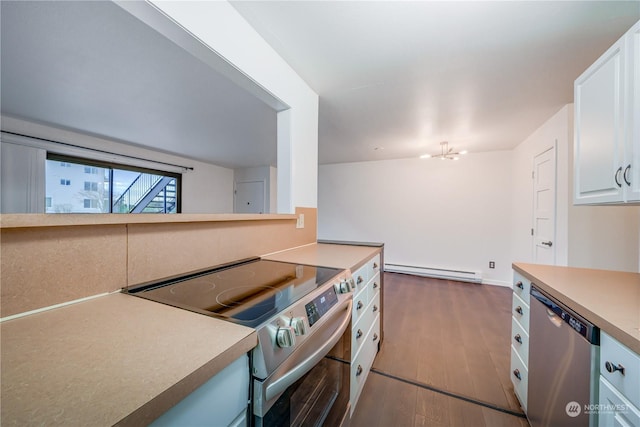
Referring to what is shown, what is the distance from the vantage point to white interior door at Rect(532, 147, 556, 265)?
2.51 m

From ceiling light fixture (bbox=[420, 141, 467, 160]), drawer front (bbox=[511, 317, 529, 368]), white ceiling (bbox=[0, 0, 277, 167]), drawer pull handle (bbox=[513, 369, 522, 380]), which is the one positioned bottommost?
drawer pull handle (bbox=[513, 369, 522, 380])

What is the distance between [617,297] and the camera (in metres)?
0.94

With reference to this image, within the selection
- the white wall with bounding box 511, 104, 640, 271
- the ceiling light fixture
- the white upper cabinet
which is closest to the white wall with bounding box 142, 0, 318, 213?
the white upper cabinet

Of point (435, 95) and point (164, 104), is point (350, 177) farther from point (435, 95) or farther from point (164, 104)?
point (164, 104)

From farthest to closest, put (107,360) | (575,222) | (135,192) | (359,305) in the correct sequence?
(135,192) < (575,222) < (359,305) < (107,360)

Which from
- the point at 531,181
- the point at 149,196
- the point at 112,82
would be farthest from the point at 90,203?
the point at 531,181

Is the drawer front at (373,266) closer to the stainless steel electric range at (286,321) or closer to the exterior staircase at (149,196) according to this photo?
the stainless steel electric range at (286,321)

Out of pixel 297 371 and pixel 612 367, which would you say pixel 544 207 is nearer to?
pixel 612 367

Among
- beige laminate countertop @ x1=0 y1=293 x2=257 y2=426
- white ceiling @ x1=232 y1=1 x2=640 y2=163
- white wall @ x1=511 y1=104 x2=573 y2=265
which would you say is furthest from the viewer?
white wall @ x1=511 y1=104 x2=573 y2=265

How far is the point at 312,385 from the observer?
0.84 m

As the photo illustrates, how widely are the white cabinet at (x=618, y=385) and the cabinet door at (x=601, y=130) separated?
0.77m

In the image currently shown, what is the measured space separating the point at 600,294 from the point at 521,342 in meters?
0.56

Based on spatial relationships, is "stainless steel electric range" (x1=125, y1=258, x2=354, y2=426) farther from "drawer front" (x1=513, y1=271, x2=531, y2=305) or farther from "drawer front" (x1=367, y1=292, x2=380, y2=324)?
"drawer front" (x1=513, y1=271, x2=531, y2=305)

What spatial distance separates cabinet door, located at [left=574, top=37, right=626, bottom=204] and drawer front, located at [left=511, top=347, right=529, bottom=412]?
989 millimetres
